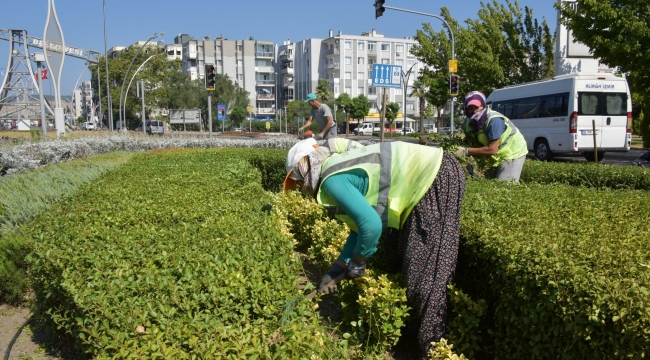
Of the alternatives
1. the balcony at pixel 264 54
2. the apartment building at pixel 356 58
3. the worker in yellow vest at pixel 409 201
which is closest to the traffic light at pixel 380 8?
the worker in yellow vest at pixel 409 201

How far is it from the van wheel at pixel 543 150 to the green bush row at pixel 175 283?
1648 cm

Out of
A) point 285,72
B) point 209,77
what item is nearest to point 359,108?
point 285,72

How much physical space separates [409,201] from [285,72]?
9692cm

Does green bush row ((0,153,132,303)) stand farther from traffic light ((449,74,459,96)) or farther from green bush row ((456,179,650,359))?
traffic light ((449,74,459,96))

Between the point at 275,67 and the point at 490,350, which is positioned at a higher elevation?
the point at 275,67

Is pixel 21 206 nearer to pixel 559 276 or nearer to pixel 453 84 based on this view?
pixel 559 276

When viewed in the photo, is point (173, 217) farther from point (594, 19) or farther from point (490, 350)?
point (594, 19)

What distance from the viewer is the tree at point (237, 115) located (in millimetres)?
67500

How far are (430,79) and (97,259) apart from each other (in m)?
29.4

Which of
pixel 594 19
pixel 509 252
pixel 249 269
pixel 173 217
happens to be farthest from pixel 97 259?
pixel 594 19

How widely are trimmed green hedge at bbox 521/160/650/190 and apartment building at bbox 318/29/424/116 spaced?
77.1m

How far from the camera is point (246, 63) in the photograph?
314ft

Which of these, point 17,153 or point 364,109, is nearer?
point 17,153

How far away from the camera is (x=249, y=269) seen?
2756mm
